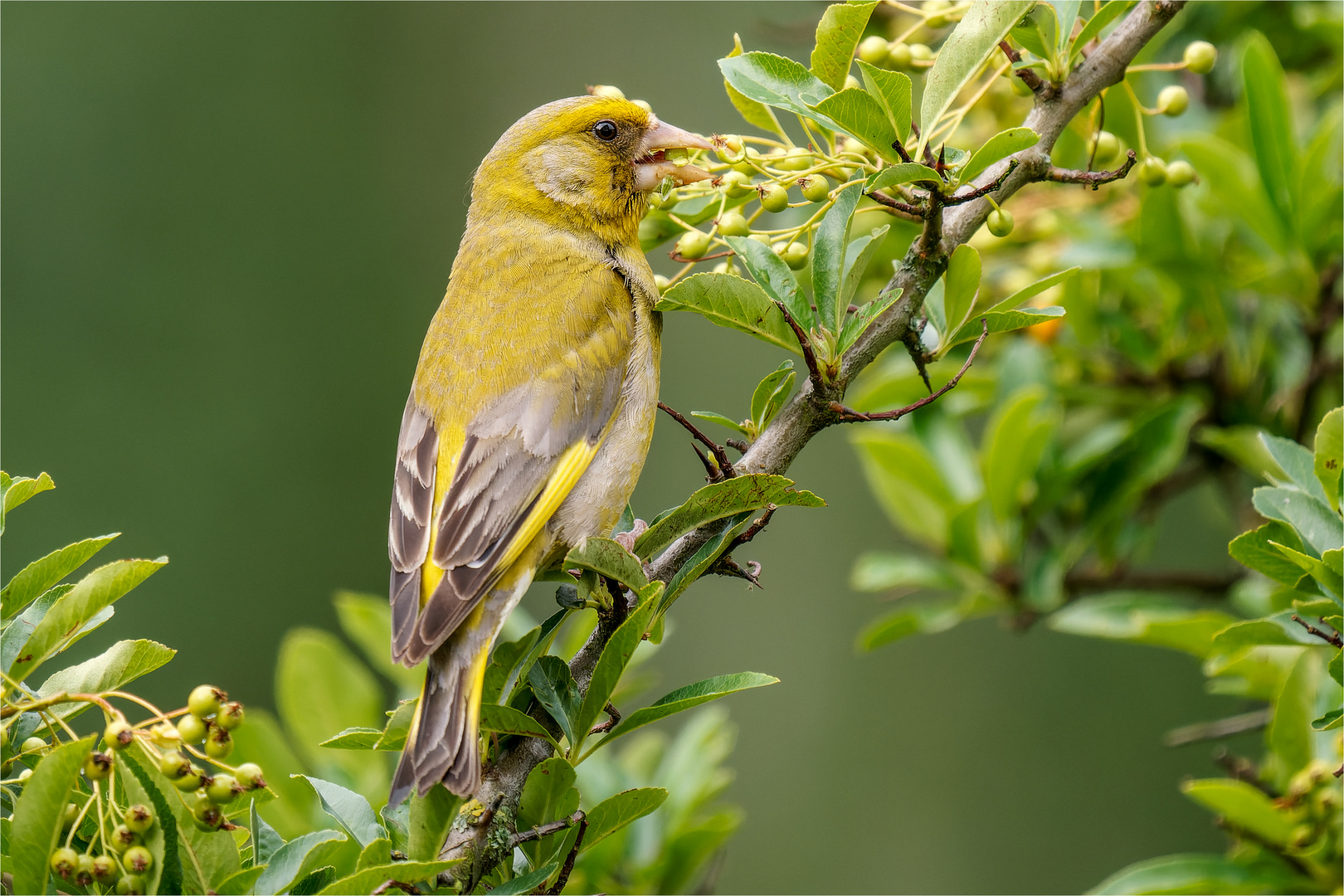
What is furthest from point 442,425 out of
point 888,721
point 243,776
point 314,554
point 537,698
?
point 314,554

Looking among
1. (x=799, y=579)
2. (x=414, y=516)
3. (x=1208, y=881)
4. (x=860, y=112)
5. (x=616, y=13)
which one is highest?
(x=616, y=13)

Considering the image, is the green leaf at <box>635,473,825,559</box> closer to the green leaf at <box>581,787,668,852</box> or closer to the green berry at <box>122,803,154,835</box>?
the green leaf at <box>581,787,668,852</box>

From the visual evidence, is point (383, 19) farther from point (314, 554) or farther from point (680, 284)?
point (680, 284)

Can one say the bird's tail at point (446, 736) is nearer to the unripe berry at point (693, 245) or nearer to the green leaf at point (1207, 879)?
the unripe berry at point (693, 245)

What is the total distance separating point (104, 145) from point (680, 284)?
435 inches

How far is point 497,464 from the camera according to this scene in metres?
2.62

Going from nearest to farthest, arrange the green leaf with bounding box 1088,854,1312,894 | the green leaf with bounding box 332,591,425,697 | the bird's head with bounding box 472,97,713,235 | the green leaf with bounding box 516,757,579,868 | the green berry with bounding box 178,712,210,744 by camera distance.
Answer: the green berry with bounding box 178,712,210,744 < the green leaf with bounding box 516,757,579,868 < the green leaf with bounding box 1088,854,1312,894 < the bird's head with bounding box 472,97,713,235 < the green leaf with bounding box 332,591,425,697

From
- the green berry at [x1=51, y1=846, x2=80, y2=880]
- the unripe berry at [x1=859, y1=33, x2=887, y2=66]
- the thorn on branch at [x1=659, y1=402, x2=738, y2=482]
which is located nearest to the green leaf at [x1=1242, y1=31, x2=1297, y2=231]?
the unripe berry at [x1=859, y1=33, x2=887, y2=66]

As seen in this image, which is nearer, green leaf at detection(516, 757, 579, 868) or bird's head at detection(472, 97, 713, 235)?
green leaf at detection(516, 757, 579, 868)

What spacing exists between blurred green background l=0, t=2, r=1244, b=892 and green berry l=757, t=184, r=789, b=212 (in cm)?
529

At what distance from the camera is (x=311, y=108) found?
500 inches

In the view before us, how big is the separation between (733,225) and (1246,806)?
5.42ft

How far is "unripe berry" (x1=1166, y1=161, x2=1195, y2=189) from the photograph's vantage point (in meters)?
2.55

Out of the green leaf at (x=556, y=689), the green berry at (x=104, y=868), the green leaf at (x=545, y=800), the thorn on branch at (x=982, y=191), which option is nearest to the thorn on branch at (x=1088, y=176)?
the thorn on branch at (x=982, y=191)
